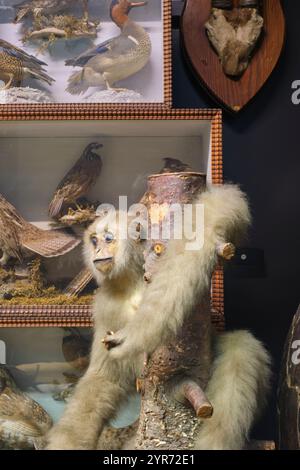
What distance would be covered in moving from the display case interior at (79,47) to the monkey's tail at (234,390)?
0.60 m

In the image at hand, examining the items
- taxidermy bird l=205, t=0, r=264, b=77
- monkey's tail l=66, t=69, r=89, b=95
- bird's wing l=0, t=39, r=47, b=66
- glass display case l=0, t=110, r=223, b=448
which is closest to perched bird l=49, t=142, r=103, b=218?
glass display case l=0, t=110, r=223, b=448

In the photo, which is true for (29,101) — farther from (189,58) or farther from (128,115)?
(189,58)

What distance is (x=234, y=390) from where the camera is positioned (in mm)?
1151

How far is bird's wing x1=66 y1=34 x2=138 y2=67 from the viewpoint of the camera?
4.75 feet

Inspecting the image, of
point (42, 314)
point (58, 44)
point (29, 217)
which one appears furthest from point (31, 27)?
point (42, 314)

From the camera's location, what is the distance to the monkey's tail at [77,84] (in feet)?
4.73

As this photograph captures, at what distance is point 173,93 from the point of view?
1.50m

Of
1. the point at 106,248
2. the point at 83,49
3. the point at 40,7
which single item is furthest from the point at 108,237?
the point at 40,7

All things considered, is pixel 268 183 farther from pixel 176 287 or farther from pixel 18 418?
pixel 18 418

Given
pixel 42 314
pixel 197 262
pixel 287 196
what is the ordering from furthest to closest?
1. pixel 287 196
2. pixel 42 314
3. pixel 197 262

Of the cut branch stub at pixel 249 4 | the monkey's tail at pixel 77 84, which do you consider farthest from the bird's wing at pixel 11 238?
the cut branch stub at pixel 249 4

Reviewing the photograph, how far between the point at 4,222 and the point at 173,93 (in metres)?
0.47

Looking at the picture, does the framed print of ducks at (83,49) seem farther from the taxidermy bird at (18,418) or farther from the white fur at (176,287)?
the taxidermy bird at (18,418)

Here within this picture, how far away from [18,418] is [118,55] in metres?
0.79
